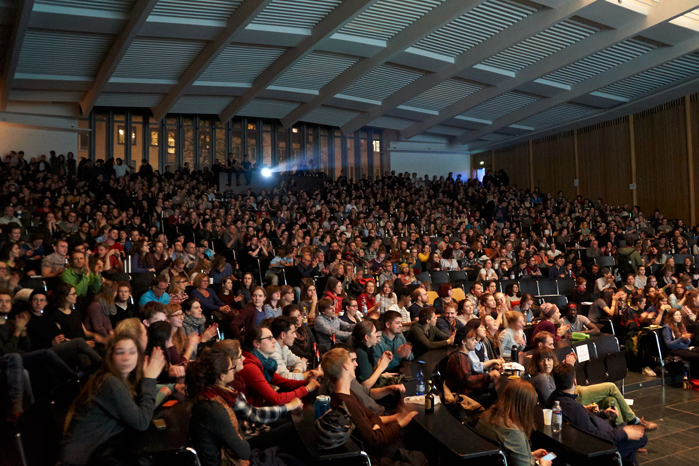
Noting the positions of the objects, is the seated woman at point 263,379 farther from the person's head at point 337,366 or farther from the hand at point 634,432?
the hand at point 634,432

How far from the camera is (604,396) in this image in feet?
14.2

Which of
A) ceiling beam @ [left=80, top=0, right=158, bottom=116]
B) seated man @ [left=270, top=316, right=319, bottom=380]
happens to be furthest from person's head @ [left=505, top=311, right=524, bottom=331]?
ceiling beam @ [left=80, top=0, right=158, bottom=116]

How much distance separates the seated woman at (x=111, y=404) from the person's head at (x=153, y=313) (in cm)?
182

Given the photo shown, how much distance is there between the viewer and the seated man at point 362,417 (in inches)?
127

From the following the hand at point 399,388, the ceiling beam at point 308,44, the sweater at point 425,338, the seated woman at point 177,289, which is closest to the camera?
the hand at point 399,388

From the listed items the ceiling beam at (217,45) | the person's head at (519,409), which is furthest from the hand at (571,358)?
the ceiling beam at (217,45)

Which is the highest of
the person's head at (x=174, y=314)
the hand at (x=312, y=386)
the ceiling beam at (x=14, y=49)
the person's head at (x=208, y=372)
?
the ceiling beam at (x=14, y=49)

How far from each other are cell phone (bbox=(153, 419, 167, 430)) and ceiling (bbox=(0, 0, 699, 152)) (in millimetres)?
9079

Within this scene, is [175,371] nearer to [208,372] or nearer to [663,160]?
[208,372]

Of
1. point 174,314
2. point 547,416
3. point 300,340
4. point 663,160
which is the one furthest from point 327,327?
point 663,160

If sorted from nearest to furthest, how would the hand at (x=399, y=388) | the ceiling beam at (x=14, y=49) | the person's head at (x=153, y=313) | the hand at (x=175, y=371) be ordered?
1. the hand at (x=399, y=388)
2. the hand at (x=175, y=371)
3. the person's head at (x=153, y=313)
4. the ceiling beam at (x=14, y=49)

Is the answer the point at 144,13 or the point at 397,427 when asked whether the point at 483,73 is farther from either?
the point at 397,427

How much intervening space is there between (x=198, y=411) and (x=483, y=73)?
47.1 ft

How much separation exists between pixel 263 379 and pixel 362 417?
775mm
